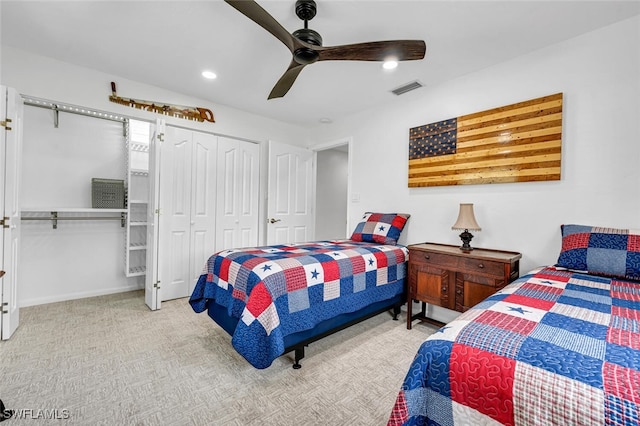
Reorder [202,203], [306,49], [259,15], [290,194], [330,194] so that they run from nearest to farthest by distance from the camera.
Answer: [259,15] → [306,49] → [202,203] → [290,194] → [330,194]

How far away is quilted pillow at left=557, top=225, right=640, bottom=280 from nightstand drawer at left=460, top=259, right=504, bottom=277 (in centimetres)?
36

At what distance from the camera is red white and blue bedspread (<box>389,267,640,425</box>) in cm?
65

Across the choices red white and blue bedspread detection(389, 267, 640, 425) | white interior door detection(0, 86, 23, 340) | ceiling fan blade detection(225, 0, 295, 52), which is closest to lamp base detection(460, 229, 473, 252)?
red white and blue bedspread detection(389, 267, 640, 425)

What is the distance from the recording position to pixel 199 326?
2609 mm

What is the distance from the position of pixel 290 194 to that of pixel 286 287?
259 centimetres

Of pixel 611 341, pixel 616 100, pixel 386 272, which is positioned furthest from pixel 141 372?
pixel 616 100

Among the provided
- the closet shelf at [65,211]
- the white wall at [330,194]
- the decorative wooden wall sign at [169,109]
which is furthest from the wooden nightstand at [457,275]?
the closet shelf at [65,211]

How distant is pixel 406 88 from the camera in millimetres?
3100

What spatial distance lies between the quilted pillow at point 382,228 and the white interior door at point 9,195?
314cm

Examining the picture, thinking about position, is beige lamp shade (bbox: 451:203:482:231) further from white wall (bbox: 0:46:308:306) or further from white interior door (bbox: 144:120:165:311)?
white wall (bbox: 0:46:308:306)

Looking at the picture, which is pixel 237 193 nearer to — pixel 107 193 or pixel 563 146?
pixel 107 193

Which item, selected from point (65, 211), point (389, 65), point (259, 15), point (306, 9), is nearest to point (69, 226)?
point (65, 211)

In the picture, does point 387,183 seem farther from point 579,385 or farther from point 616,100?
point 579,385

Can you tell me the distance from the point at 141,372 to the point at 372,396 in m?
1.55
